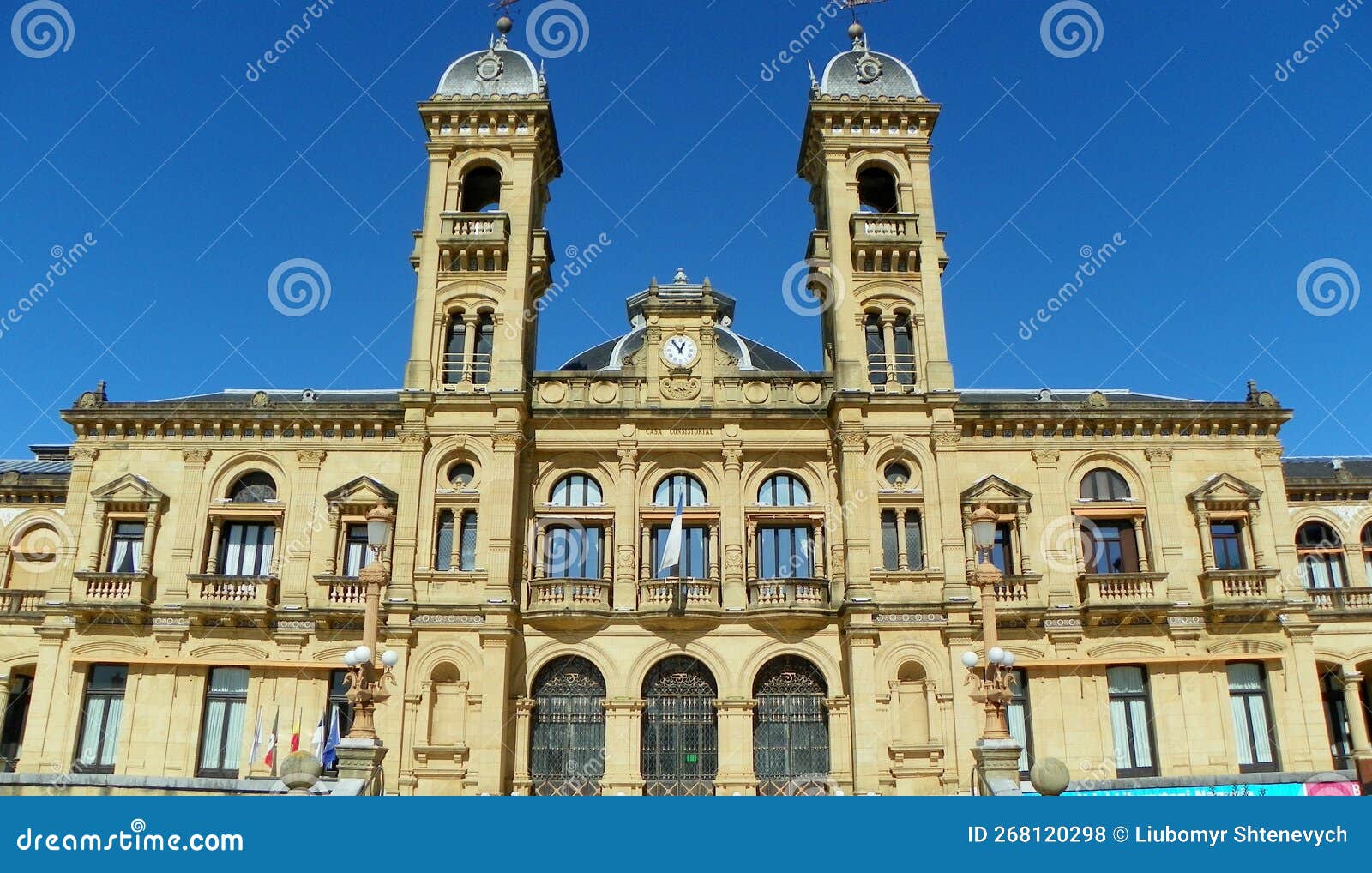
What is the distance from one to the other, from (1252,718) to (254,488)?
31768mm

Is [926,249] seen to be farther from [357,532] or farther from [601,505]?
[357,532]

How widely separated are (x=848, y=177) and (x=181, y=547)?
25.0 metres

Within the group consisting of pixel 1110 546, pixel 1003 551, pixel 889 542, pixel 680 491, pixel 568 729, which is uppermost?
pixel 680 491

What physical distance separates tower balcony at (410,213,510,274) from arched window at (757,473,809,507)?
37.9 ft

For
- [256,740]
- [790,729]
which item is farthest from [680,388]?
[256,740]

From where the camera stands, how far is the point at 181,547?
31.3 metres

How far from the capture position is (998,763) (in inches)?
816

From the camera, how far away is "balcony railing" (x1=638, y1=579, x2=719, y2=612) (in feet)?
99.5

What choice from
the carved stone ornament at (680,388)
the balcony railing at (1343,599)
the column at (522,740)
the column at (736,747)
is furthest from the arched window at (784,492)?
the balcony railing at (1343,599)

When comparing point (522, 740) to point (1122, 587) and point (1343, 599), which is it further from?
point (1343, 599)

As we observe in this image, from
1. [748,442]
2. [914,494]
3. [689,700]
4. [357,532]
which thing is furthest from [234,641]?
[914,494]

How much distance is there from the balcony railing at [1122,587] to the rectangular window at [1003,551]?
212 centimetres

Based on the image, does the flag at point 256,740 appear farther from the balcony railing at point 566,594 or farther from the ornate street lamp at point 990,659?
the ornate street lamp at point 990,659

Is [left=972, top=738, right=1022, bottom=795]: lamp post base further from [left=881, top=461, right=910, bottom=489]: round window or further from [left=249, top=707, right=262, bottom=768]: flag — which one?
[left=249, top=707, right=262, bottom=768]: flag
